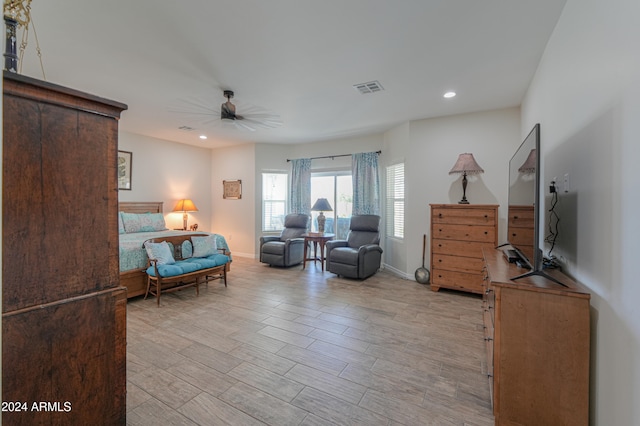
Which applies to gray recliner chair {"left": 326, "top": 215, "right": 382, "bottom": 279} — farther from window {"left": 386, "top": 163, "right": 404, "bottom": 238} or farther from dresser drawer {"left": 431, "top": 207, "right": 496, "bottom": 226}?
dresser drawer {"left": 431, "top": 207, "right": 496, "bottom": 226}

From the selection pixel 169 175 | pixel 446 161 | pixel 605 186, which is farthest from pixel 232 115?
pixel 169 175

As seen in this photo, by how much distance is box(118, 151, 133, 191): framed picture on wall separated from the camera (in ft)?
17.5

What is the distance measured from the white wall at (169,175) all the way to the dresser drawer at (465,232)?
5.50 metres

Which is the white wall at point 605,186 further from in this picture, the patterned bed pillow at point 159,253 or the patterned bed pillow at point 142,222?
the patterned bed pillow at point 142,222

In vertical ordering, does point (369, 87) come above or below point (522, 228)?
above

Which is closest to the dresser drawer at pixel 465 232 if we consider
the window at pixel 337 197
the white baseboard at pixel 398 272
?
the white baseboard at pixel 398 272

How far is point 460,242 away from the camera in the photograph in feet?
12.5

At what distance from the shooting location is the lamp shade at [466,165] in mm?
3955

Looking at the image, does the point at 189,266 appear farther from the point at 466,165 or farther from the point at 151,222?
the point at 466,165

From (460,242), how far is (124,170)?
6117mm

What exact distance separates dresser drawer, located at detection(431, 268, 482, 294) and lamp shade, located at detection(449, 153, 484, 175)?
1446 mm

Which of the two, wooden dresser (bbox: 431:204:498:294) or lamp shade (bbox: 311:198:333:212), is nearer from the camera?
wooden dresser (bbox: 431:204:498:294)

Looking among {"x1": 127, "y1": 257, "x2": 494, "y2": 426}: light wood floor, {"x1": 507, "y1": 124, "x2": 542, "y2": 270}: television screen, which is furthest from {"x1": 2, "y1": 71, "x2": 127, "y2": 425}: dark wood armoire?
{"x1": 507, "y1": 124, "x2": 542, "y2": 270}: television screen

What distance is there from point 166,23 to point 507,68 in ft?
10.6
